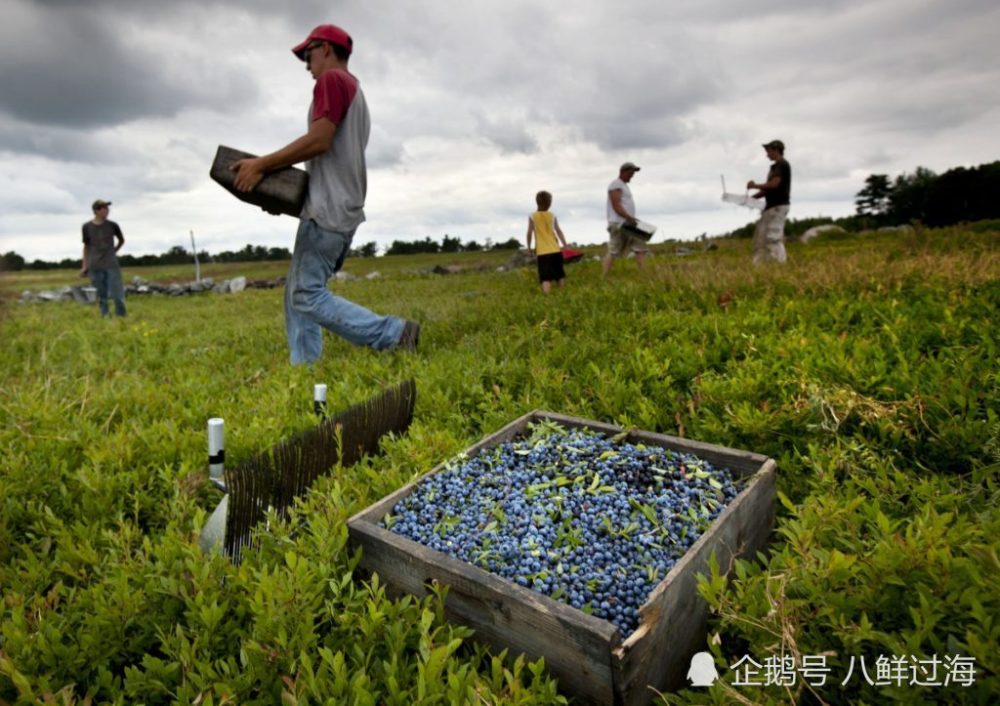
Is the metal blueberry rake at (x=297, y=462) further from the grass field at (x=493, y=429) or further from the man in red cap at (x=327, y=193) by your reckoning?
the man in red cap at (x=327, y=193)

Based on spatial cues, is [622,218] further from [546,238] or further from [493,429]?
[493,429]

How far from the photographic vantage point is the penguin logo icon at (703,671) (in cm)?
166

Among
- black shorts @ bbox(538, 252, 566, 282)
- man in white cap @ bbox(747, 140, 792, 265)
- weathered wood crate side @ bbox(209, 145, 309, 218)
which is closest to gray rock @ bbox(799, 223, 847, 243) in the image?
man in white cap @ bbox(747, 140, 792, 265)

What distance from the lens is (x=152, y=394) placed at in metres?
4.49

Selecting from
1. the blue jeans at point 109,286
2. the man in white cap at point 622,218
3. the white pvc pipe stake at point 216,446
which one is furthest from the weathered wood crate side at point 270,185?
the blue jeans at point 109,286

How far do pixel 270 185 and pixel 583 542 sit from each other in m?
4.08

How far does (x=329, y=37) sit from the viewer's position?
16.0ft

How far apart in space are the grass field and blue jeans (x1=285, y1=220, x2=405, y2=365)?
0.94 ft

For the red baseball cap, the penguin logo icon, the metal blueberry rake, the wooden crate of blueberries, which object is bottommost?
the penguin logo icon

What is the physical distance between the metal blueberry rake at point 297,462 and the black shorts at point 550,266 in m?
6.89

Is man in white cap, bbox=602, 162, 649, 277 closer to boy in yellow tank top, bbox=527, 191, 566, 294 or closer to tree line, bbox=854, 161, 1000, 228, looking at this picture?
boy in yellow tank top, bbox=527, 191, 566, 294

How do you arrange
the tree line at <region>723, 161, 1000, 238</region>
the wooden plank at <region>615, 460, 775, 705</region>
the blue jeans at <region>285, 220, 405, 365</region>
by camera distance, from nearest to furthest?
1. the wooden plank at <region>615, 460, 775, 705</region>
2. the blue jeans at <region>285, 220, 405, 365</region>
3. the tree line at <region>723, 161, 1000, 238</region>

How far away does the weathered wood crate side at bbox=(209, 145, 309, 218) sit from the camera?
15.4 ft

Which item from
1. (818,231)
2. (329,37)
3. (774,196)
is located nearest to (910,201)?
(818,231)
